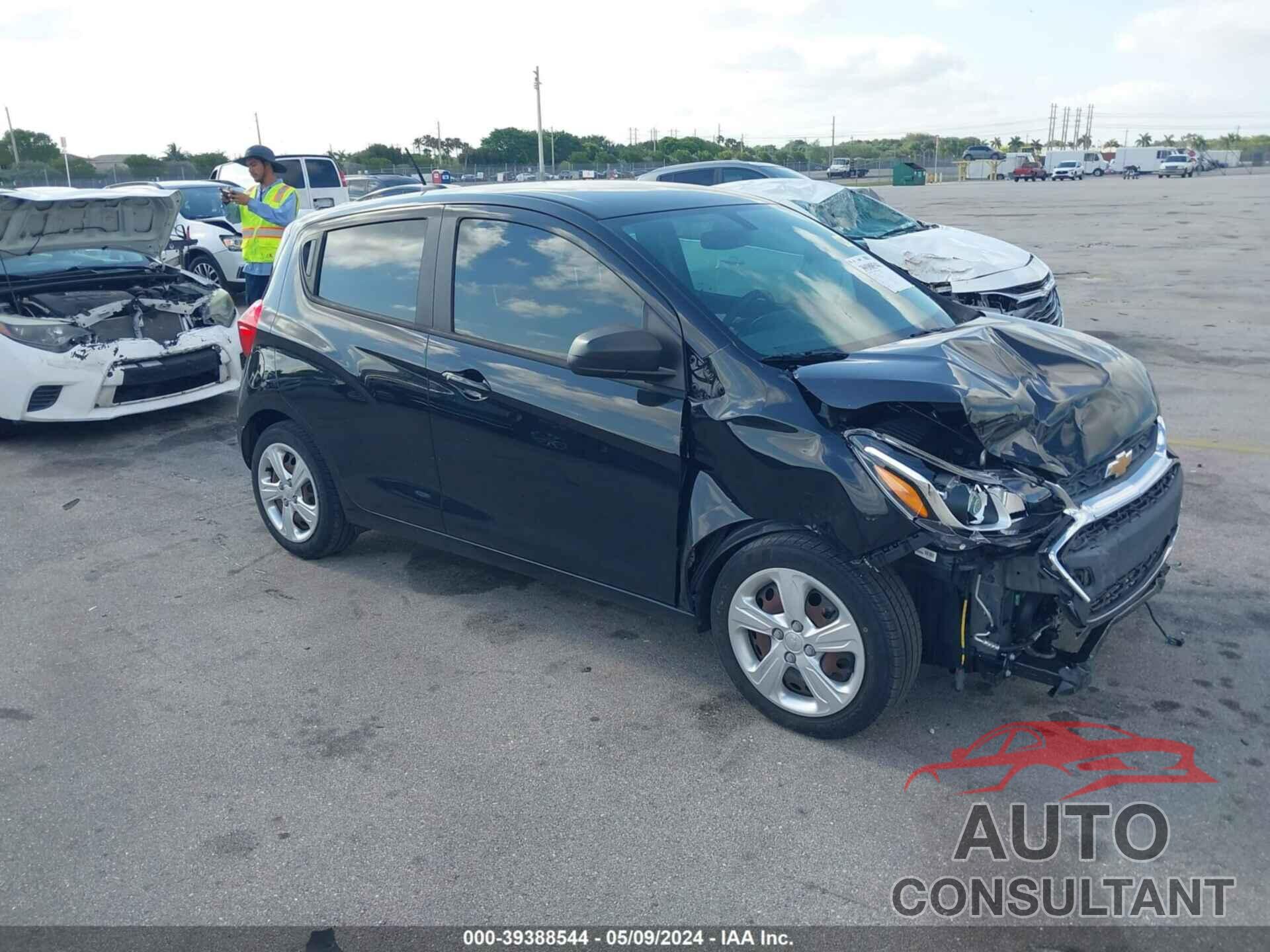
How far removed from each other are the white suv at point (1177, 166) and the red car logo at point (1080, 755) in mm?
71836

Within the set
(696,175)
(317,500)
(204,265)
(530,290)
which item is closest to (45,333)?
(317,500)

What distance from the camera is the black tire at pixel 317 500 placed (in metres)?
5.04

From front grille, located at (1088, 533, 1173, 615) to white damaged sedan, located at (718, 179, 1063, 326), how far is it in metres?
4.38

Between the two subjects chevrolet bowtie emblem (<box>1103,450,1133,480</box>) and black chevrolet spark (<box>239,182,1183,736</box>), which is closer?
black chevrolet spark (<box>239,182,1183,736</box>)

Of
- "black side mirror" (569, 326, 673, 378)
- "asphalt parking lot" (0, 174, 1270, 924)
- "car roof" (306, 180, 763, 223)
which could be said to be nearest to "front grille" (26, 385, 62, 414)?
"asphalt parking lot" (0, 174, 1270, 924)

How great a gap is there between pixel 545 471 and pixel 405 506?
3.12 feet

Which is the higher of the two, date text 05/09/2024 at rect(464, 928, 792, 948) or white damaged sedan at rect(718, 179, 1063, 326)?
white damaged sedan at rect(718, 179, 1063, 326)

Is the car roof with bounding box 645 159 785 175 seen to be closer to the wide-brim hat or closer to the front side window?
the wide-brim hat

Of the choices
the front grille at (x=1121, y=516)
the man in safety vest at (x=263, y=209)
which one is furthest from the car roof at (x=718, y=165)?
the front grille at (x=1121, y=516)

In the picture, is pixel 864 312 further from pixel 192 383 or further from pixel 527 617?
pixel 192 383

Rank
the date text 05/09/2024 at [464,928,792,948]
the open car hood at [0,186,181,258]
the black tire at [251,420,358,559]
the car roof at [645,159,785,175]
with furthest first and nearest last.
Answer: the car roof at [645,159,785,175]
the open car hood at [0,186,181,258]
the black tire at [251,420,358,559]
the date text 05/09/2024 at [464,928,792,948]

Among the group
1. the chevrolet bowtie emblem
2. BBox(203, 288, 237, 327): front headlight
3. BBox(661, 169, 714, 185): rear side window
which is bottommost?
BBox(203, 288, 237, 327): front headlight

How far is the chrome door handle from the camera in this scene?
13.7 feet

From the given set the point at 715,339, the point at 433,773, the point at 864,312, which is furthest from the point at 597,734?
the point at 864,312
